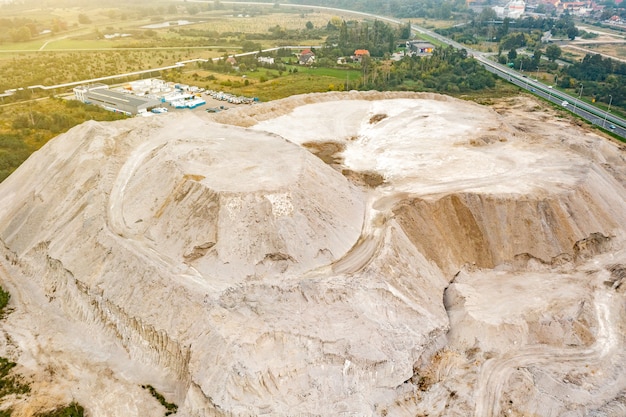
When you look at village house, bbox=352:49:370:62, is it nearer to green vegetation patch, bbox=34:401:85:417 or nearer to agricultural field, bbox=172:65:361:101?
agricultural field, bbox=172:65:361:101

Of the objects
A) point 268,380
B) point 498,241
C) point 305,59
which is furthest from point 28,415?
point 305,59

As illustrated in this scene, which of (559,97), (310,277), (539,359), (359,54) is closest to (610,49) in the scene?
(559,97)

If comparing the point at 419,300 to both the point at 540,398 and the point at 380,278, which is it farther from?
the point at 540,398

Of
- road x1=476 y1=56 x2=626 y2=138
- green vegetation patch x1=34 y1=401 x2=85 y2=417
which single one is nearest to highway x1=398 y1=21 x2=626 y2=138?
road x1=476 y1=56 x2=626 y2=138

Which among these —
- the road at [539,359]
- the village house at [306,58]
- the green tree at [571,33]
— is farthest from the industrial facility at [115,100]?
the green tree at [571,33]

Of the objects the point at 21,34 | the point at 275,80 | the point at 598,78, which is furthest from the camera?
the point at 21,34

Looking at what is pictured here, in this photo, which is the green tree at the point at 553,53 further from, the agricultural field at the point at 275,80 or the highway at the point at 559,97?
the agricultural field at the point at 275,80

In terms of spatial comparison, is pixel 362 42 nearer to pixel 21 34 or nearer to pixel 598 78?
pixel 598 78

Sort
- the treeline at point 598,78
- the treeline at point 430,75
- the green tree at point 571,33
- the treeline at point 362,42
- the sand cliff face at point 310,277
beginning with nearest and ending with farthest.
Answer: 1. the sand cliff face at point 310,277
2. the treeline at point 598,78
3. the treeline at point 430,75
4. the treeline at point 362,42
5. the green tree at point 571,33
